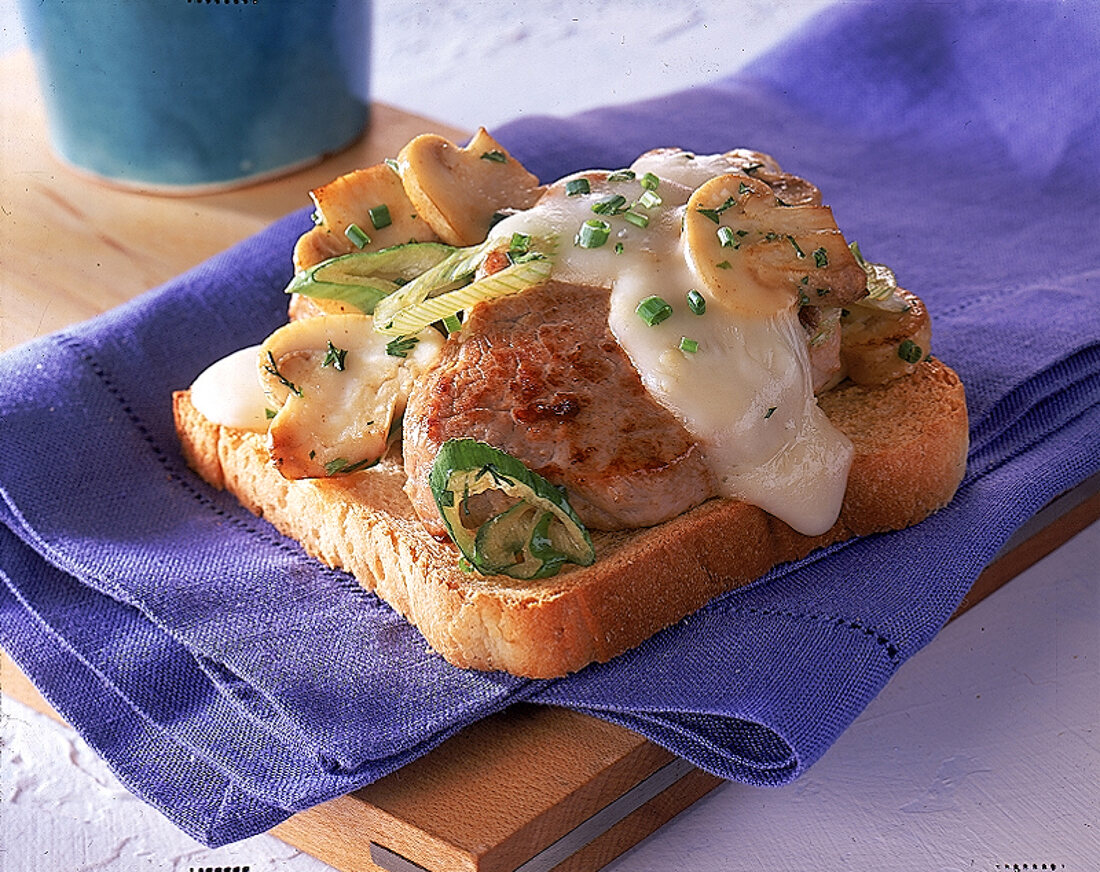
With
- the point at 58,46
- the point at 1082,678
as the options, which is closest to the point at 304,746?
the point at 1082,678

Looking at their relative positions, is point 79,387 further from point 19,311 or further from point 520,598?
point 520,598

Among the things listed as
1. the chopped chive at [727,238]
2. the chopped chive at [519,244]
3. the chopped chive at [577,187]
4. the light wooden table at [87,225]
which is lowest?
the light wooden table at [87,225]

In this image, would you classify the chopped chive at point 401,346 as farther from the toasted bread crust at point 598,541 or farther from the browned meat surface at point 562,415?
the toasted bread crust at point 598,541

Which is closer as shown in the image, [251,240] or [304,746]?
[304,746]

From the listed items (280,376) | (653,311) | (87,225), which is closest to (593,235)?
(653,311)

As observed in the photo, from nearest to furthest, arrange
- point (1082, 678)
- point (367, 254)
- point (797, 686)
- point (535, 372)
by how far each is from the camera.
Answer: point (797, 686) → point (535, 372) → point (1082, 678) → point (367, 254)

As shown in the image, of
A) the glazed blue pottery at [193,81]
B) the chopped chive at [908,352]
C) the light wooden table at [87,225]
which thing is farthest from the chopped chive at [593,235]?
the glazed blue pottery at [193,81]
